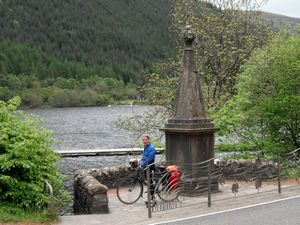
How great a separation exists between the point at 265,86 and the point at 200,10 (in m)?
12.1

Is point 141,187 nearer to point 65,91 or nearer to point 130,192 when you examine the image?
point 130,192

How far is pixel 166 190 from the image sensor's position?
41.6 feet

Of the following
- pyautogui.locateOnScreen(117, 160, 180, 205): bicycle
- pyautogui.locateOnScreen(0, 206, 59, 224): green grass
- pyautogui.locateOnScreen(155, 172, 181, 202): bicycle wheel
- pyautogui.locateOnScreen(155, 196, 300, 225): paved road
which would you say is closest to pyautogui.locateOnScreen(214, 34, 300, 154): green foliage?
pyautogui.locateOnScreen(117, 160, 180, 205): bicycle

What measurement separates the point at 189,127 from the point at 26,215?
514 cm

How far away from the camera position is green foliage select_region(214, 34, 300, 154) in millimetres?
18469

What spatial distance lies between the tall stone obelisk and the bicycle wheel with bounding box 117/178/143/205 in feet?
4.39

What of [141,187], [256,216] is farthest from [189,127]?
[256,216]

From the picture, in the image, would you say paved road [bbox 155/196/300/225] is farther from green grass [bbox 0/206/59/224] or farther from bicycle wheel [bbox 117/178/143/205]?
bicycle wheel [bbox 117/178/143/205]

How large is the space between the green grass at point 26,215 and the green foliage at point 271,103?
31.8 ft

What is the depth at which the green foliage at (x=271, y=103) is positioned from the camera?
18.5 m

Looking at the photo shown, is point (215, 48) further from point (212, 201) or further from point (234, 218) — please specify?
point (234, 218)

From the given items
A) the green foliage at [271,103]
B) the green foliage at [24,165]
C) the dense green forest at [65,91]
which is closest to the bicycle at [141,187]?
the green foliage at [24,165]

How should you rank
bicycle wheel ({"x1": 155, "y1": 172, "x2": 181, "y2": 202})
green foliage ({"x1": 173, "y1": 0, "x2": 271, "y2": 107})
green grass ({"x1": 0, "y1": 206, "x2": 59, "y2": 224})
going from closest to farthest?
1. green grass ({"x1": 0, "y1": 206, "x2": 59, "y2": 224})
2. bicycle wheel ({"x1": 155, "y1": 172, "x2": 181, "y2": 202})
3. green foliage ({"x1": 173, "y1": 0, "x2": 271, "y2": 107})

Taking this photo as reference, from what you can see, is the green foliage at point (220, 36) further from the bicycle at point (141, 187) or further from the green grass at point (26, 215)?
the green grass at point (26, 215)
